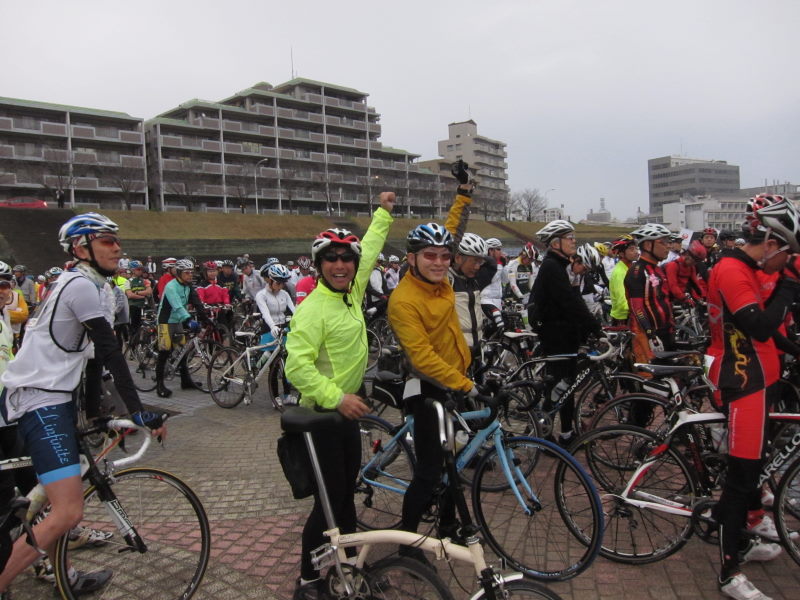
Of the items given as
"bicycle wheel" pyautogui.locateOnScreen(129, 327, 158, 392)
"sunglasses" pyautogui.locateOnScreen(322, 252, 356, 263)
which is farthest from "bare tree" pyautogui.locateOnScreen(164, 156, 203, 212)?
"sunglasses" pyautogui.locateOnScreen(322, 252, 356, 263)

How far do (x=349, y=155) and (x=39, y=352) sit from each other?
80112 millimetres

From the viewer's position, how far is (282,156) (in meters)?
71.1

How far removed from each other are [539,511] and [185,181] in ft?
205

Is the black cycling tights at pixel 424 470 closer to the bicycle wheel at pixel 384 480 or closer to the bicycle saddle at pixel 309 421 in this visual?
the bicycle wheel at pixel 384 480

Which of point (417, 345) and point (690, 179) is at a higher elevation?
point (690, 179)

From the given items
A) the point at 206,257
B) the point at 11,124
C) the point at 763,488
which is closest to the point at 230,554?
the point at 763,488

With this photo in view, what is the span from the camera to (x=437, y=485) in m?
3.43

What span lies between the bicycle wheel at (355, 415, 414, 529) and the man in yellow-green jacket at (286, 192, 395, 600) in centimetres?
85

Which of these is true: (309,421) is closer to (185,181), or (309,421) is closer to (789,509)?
(789,509)

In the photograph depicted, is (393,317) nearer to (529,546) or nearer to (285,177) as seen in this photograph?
(529,546)

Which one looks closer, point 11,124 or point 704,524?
point 704,524

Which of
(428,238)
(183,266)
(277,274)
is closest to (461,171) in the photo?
(428,238)

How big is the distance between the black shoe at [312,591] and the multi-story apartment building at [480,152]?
100 metres

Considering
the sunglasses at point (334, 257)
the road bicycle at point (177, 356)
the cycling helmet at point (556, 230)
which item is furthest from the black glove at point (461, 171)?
the road bicycle at point (177, 356)
